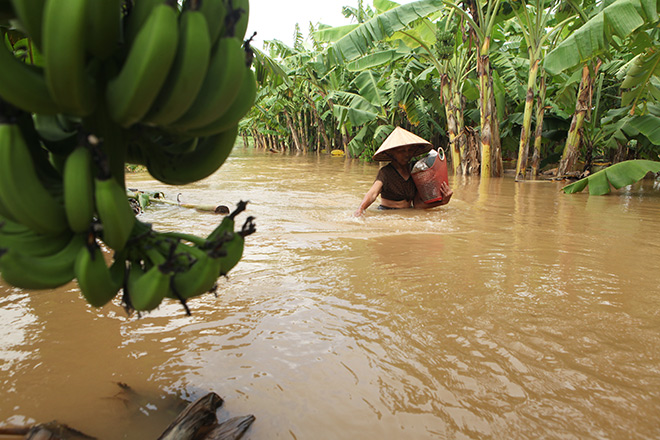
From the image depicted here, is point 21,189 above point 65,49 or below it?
below

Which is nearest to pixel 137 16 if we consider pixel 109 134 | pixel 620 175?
pixel 109 134

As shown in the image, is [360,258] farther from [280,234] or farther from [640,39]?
[640,39]

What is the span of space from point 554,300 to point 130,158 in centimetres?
283

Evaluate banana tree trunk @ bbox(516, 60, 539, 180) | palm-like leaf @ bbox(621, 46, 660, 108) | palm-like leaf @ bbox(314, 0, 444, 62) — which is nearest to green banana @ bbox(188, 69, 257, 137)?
palm-like leaf @ bbox(314, 0, 444, 62)

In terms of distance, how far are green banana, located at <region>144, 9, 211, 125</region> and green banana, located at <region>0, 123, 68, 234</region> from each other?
0.37 metres

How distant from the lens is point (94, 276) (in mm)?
1311

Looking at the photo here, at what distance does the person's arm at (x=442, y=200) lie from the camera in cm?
684

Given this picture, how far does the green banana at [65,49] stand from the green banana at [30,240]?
44 centimetres

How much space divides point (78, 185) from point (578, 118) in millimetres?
12069

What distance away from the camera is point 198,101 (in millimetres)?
1361

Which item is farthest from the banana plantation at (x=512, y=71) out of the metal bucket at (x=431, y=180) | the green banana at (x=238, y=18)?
the green banana at (x=238, y=18)

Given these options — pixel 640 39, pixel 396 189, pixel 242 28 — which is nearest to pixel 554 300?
pixel 242 28

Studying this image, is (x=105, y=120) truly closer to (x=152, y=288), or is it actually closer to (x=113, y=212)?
(x=113, y=212)

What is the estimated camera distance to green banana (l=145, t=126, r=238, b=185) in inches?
63.0
